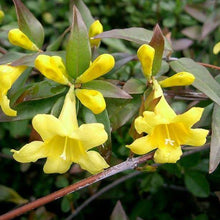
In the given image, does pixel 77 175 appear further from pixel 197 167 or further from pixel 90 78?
pixel 90 78

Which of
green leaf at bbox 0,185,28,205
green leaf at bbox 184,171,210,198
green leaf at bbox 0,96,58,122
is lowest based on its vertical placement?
green leaf at bbox 0,185,28,205

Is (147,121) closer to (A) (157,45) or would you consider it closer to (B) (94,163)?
(B) (94,163)

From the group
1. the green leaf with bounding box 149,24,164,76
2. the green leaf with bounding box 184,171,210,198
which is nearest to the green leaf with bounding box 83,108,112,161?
the green leaf with bounding box 149,24,164,76

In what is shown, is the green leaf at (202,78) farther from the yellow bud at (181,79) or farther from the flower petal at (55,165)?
the flower petal at (55,165)

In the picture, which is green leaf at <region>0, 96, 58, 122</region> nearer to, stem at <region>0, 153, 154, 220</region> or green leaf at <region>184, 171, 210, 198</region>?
stem at <region>0, 153, 154, 220</region>

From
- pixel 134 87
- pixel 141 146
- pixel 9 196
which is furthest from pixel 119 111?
pixel 9 196

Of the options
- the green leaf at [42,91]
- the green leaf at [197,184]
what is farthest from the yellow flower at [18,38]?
the green leaf at [197,184]
